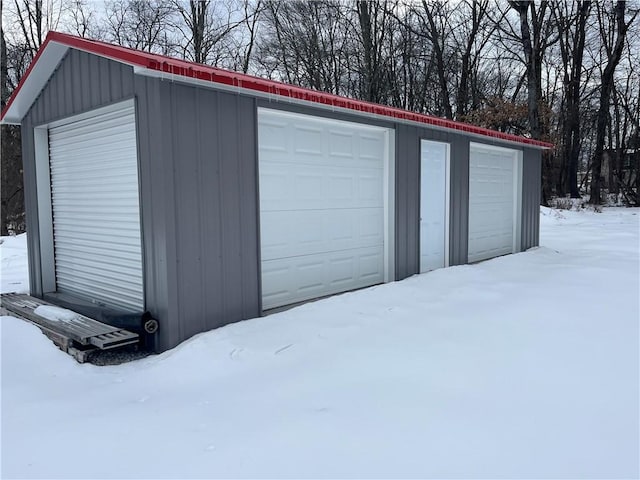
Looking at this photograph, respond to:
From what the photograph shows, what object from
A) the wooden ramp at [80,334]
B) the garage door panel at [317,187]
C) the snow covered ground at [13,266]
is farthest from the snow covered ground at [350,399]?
the snow covered ground at [13,266]

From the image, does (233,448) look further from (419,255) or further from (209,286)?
(419,255)

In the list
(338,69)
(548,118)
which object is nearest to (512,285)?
(548,118)

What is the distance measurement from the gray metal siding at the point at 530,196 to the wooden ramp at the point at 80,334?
7.95m

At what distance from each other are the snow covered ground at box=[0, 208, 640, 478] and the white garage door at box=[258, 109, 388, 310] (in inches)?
21.8

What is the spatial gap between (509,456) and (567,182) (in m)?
27.6

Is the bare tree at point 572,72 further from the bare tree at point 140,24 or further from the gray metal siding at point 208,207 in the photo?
the gray metal siding at point 208,207

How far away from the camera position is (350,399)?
2.86 m

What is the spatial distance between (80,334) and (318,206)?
2770 millimetres

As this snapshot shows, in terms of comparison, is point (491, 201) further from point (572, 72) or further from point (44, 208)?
point (572, 72)

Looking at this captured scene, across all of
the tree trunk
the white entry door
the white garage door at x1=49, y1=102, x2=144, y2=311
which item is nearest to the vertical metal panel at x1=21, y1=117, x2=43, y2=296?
the white garage door at x1=49, y1=102, x2=144, y2=311

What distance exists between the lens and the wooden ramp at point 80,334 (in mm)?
3586

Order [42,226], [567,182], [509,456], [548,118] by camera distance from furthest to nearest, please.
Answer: [567,182] < [548,118] < [42,226] < [509,456]

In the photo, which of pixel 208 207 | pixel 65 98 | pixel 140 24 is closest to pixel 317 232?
pixel 208 207

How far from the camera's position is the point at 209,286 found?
406cm
